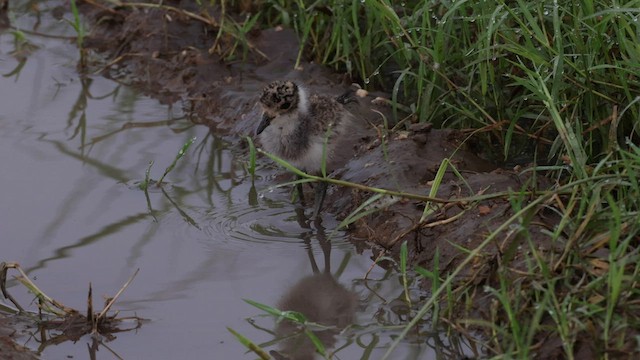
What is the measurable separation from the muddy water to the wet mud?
0.63ft

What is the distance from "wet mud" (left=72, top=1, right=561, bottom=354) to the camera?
5363 millimetres

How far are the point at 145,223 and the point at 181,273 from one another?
0.74 meters

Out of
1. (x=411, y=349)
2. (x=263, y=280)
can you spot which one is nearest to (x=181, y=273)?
(x=263, y=280)

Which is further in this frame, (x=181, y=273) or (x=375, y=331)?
(x=181, y=273)

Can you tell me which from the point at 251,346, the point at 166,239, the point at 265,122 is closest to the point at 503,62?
the point at 265,122

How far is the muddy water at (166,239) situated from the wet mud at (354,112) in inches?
7.5

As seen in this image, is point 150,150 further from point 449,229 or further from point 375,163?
point 449,229

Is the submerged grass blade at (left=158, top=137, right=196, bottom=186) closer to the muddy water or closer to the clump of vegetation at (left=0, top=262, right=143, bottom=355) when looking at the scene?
the muddy water

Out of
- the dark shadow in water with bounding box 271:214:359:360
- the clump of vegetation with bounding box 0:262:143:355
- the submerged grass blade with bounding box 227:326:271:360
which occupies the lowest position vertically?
the dark shadow in water with bounding box 271:214:359:360

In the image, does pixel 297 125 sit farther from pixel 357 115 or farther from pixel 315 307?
pixel 315 307

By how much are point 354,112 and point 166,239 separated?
1.60 m

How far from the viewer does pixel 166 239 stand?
5883 millimetres

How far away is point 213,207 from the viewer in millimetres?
6336

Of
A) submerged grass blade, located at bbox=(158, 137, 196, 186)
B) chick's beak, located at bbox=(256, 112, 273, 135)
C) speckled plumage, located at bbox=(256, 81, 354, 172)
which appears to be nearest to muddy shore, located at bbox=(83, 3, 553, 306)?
speckled plumage, located at bbox=(256, 81, 354, 172)
